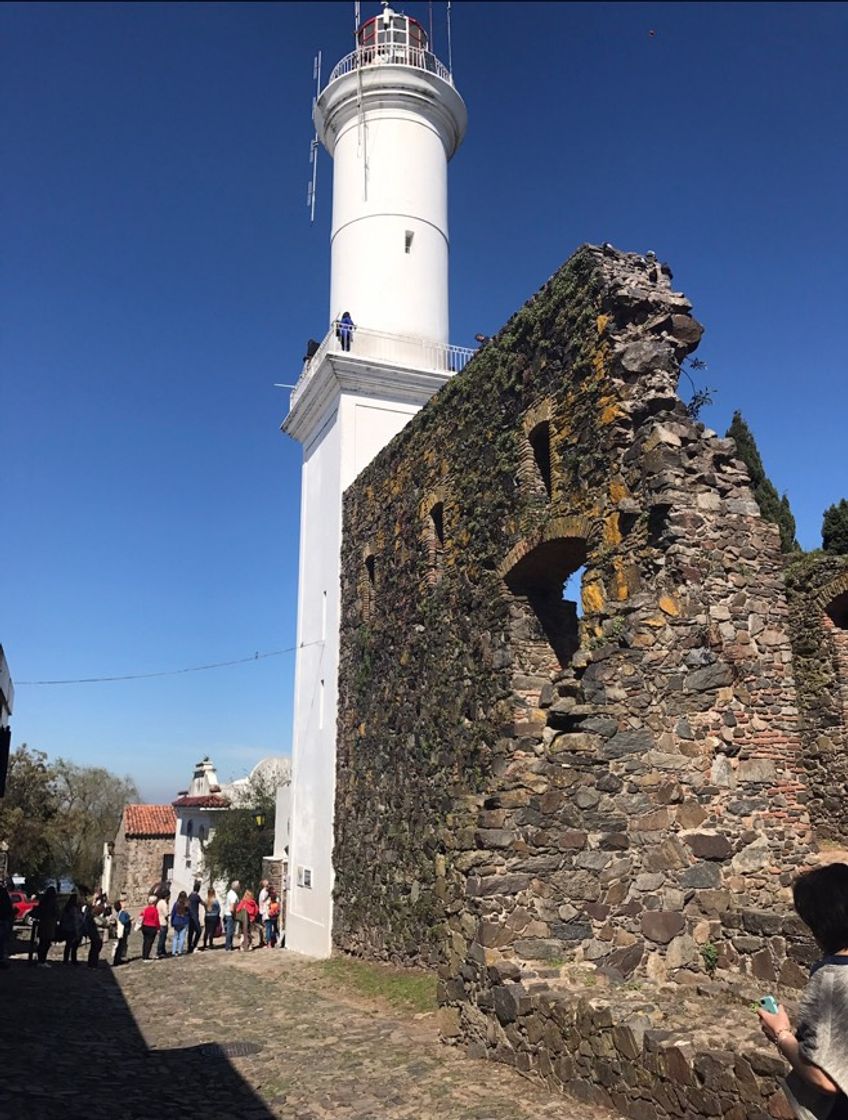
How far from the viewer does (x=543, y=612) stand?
34.6ft

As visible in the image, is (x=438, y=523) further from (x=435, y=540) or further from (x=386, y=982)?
(x=386, y=982)

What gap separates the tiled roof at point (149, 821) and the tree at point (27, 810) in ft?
13.5

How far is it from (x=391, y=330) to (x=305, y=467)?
3437 mm

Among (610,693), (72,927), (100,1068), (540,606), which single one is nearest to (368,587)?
(540,606)

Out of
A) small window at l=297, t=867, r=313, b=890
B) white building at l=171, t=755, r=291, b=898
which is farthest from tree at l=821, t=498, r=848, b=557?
white building at l=171, t=755, r=291, b=898

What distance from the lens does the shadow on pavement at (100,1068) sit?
19.1 ft

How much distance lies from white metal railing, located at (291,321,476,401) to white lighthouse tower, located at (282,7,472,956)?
27 mm

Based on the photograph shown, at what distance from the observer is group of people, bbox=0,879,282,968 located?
1552 cm

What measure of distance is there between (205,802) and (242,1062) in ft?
91.9

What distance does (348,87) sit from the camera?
19.5m

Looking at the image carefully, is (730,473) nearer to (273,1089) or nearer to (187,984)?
(273,1089)

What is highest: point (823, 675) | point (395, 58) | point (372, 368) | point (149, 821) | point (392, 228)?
point (395, 58)

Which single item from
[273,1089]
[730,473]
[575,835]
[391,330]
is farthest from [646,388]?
[391,330]

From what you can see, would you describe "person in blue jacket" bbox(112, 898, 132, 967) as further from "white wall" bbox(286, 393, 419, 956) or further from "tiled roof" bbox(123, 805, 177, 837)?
"tiled roof" bbox(123, 805, 177, 837)
